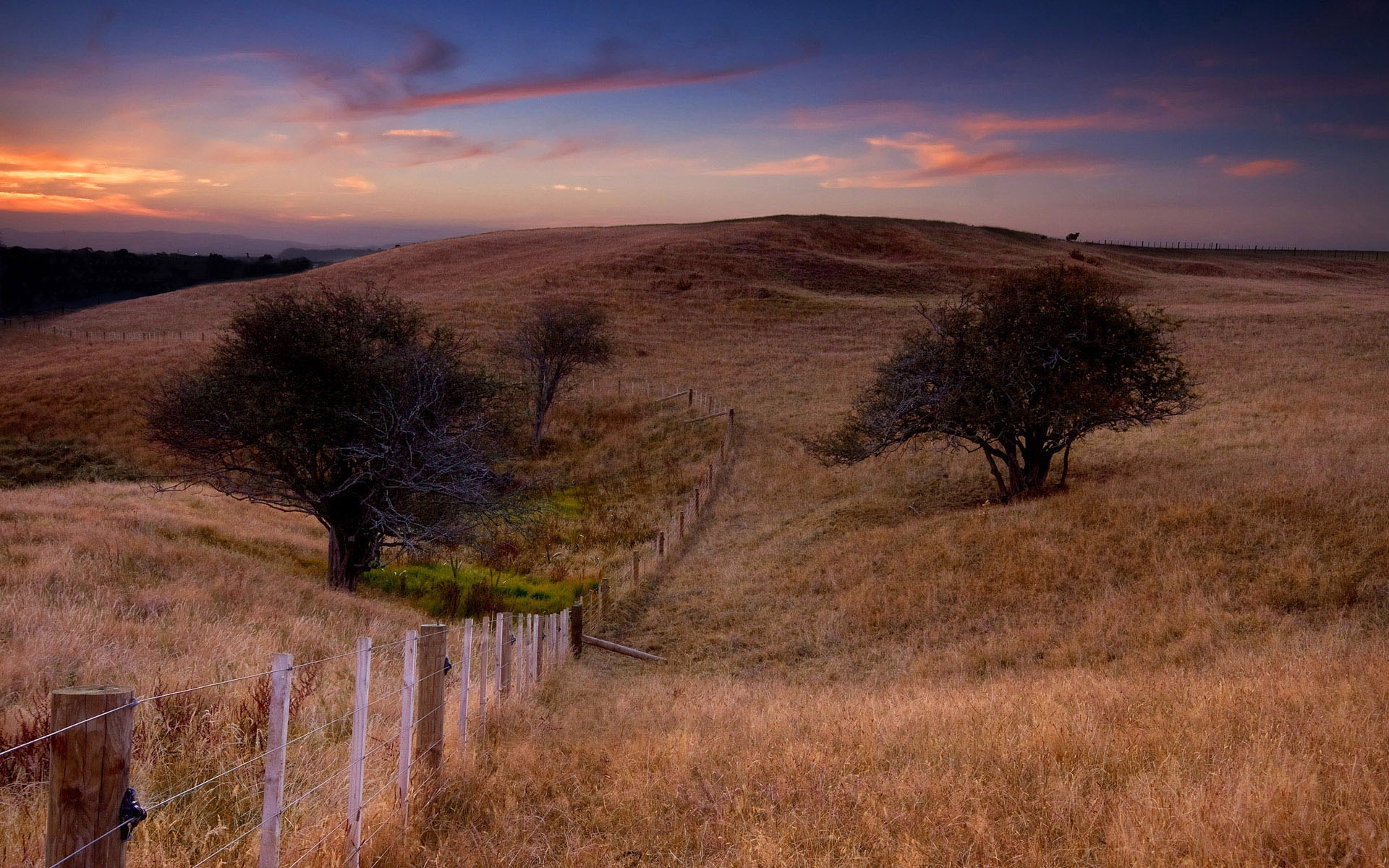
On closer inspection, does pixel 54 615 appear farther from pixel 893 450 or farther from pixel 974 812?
pixel 893 450

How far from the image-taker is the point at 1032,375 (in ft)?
77.6

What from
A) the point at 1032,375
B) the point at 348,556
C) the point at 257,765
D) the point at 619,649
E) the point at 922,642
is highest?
the point at 1032,375

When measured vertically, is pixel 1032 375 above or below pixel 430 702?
above

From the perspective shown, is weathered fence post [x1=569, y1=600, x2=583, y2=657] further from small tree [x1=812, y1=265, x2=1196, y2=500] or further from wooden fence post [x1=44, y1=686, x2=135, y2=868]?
wooden fence post [x1=44, y1=686, x2=135, y2=868]

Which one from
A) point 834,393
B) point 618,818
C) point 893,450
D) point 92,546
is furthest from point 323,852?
point 834,393

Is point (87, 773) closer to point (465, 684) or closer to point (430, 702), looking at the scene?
point (430, 702)

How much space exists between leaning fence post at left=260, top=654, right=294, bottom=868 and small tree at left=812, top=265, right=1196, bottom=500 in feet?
72.1

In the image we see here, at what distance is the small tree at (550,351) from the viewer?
1759 inches

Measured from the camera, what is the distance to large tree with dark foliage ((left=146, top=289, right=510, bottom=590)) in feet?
62.7

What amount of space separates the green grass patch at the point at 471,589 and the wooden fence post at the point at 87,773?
52.5 ft

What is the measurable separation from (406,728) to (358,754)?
2.99 feet

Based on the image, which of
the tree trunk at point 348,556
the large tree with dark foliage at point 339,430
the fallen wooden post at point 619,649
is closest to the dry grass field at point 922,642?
the fallen wooden post at point 619,649

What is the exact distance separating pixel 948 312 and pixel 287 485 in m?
19.9

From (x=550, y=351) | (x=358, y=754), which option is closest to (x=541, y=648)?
(x=358, y=754)
